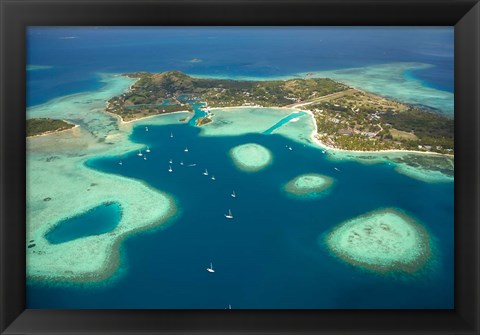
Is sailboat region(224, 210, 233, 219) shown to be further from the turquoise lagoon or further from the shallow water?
the turquoise lagoon

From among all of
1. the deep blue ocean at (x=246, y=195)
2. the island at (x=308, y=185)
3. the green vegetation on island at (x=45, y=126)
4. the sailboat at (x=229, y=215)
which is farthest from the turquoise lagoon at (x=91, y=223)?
the island at (x=308, y=185)

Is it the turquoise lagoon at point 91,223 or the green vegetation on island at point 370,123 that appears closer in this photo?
the turquoise lagoon at point 91,223

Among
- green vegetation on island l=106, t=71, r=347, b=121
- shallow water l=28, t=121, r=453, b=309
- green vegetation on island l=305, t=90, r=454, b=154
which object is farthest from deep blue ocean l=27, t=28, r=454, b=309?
green vegetation on island l=305, t=90, r=454, b=154

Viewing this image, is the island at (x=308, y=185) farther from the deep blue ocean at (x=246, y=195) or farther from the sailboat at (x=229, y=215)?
the sailboat at (x=229, y=215)

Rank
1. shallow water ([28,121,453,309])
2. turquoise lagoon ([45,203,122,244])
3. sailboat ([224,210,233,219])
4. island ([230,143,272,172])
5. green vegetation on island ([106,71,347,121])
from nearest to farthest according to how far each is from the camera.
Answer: shallow water ([28,121,453,309])
turquoise lagoon ([45,203,122,244])
sailboat ([224,210,233,219])
island ([230,143,272,172])
green vegetation on island ([106,71,347,121])

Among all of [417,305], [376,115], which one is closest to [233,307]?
[417,305]

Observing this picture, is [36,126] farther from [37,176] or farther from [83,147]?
[83,147]
